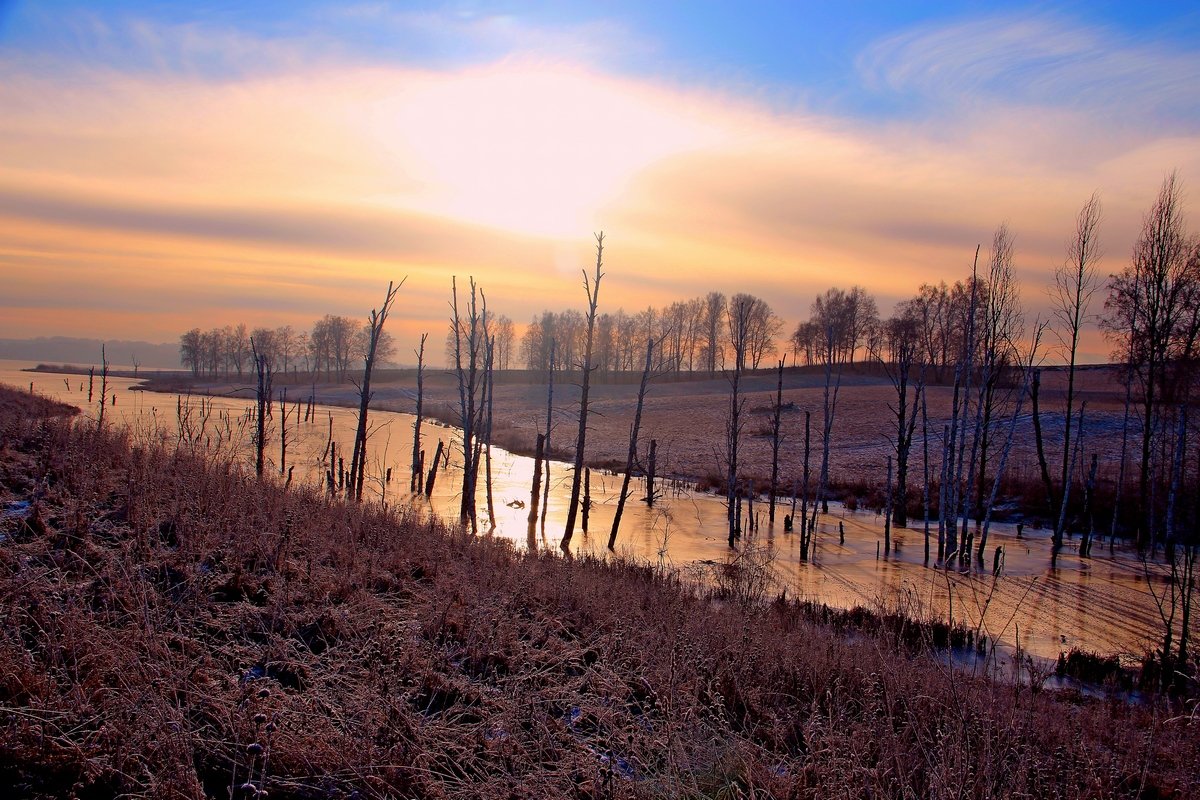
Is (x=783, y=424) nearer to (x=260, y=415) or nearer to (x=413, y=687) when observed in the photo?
(x=260, y=415)

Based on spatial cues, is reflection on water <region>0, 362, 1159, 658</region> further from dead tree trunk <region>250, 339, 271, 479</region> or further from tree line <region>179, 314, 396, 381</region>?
tree line <region>179, 314, 396, 381</region>

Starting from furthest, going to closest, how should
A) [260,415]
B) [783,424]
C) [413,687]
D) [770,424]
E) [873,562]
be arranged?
[783,424]
[770,424]
[873,562]
[260,415]
[413,687]

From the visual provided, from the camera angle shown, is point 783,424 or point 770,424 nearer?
point 770,424

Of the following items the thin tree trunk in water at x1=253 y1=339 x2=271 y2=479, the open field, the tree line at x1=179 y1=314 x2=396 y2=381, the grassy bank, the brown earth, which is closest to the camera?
the grassy bank

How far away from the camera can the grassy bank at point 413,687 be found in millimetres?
5004

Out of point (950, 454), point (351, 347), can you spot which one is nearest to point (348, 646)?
point (950, 454)

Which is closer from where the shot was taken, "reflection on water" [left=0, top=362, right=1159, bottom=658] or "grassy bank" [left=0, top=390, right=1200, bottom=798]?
"grassy bank" [left=0, top=390, right=1200, bottom=798]

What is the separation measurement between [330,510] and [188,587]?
509cm

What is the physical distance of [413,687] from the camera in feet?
21.4

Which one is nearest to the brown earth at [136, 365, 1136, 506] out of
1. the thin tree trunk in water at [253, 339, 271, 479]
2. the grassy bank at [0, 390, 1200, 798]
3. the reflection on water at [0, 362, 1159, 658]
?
the reflection on water at [0, 362, 1159, 658]

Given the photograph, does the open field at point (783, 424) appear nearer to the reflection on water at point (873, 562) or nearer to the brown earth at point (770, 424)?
the brown earth at point (770, 424)

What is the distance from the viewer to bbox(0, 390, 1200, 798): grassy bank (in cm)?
500

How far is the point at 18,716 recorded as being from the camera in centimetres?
482

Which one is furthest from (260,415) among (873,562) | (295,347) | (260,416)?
(295,347)
